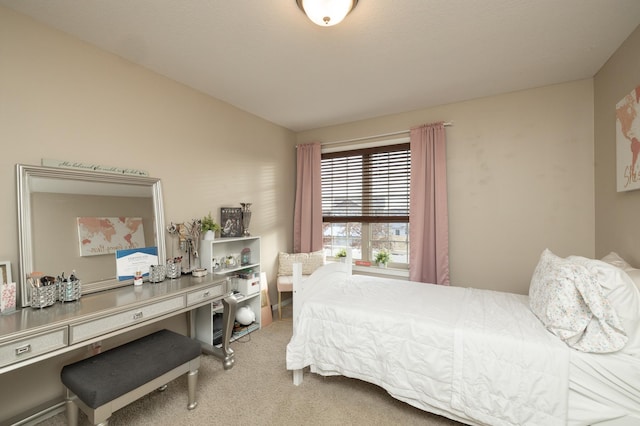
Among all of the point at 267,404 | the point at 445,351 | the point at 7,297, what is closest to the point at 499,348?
the point at 445,351

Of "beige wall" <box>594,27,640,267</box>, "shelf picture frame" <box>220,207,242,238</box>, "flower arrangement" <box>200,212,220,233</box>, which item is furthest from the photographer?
"shelf picture frame" <box>220,207,242,238</box>

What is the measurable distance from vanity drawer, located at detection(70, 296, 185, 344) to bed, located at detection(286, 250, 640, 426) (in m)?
0.95

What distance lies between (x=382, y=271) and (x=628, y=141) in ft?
8.19

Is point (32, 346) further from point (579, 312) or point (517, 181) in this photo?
point (517, 181)

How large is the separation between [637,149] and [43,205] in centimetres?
402

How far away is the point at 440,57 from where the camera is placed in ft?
7.32

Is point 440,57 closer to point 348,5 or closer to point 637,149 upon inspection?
point 348,5

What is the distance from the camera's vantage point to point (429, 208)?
10.7ft

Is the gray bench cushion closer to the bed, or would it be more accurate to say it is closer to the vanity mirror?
the vanity mirror

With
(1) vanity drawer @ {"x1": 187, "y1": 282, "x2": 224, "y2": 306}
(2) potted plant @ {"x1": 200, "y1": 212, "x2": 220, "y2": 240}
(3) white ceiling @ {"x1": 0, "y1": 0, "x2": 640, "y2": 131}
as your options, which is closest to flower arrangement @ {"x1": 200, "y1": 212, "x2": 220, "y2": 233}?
(2) potted plant @ {"x1": 200, "y1": 212, "x2": 220, "y2": 240}

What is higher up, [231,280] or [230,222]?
[230,222]

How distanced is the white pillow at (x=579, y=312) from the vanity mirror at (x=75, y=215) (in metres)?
2.87

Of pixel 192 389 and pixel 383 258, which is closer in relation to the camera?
pixel 192 389

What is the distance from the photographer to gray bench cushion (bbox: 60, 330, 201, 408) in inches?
58.2
